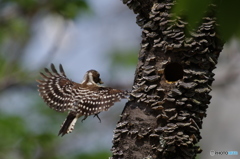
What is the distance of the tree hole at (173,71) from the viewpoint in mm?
3010

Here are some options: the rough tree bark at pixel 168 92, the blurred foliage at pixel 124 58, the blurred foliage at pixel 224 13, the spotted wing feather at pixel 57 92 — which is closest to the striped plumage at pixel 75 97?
the spotted wing feather at pixel 57 92

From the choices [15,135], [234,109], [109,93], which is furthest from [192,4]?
[234,109]

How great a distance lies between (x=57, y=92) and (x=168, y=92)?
1.74 m

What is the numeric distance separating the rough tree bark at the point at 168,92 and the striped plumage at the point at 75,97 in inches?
37.2

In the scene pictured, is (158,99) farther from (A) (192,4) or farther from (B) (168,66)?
(A) (192,4)

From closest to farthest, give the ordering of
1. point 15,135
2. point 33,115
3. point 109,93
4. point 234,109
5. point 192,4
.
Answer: point 192,4 → point 109,93 → point 15,135 → point 33,115 → point 234,109

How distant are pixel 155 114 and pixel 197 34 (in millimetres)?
532

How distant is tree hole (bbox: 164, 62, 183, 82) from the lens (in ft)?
9.87

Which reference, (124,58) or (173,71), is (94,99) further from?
(124,58)

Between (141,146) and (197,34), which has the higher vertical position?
(197,34)

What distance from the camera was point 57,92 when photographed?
449 centimetres

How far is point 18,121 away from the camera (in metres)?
7.13

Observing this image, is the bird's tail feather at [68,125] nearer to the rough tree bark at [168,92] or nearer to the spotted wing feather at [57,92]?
the spotted wing feather at [57,92]

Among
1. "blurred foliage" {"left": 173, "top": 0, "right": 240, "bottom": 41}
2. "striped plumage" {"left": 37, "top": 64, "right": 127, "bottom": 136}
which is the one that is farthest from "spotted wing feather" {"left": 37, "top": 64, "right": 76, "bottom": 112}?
"blurred foliage" {"left": 173, "top": 0, "right": 240, "bottom": 41}
